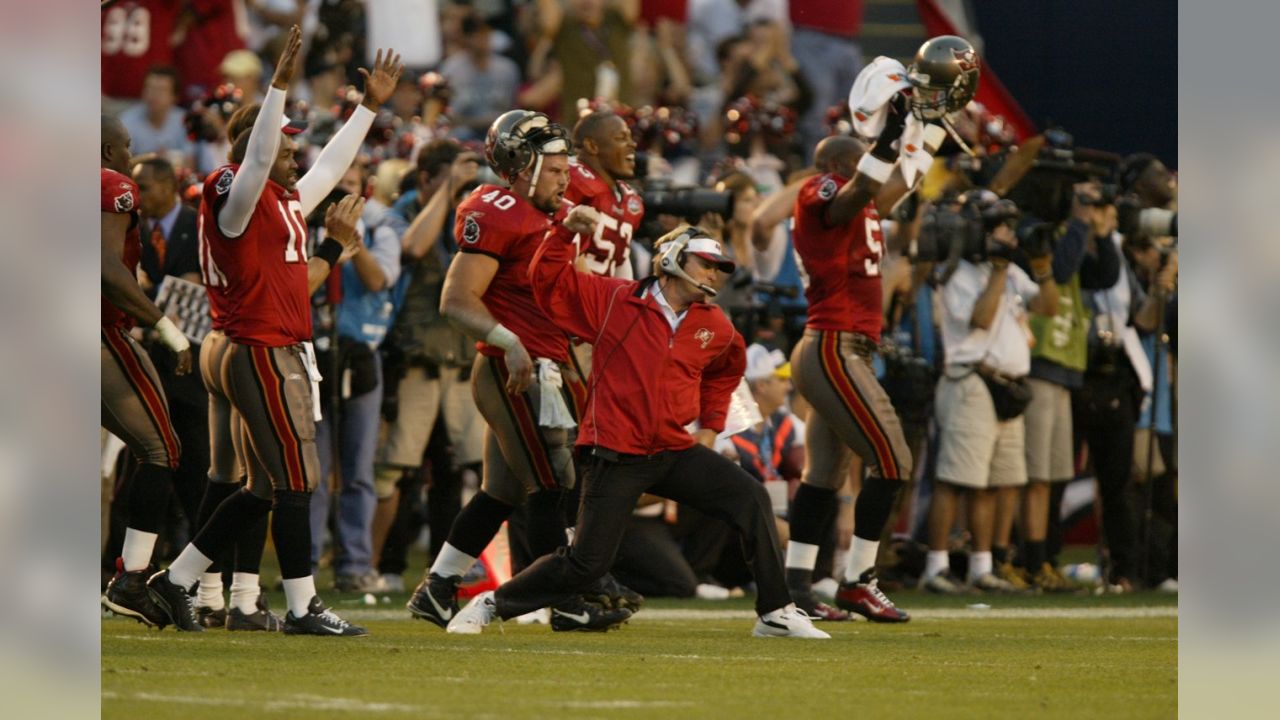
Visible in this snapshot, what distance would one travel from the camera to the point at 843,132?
484 inches

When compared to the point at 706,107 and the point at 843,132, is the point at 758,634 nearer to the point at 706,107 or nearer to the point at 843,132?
the point at 843,132

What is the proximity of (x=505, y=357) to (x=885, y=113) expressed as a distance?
7.39 feet

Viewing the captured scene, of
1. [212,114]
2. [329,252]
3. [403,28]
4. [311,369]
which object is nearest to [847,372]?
[329,252]

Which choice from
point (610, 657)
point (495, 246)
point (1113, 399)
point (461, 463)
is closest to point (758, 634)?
point (610, 657)

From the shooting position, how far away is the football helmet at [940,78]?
9.27 metres

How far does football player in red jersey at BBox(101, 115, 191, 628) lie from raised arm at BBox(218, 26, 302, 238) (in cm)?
55

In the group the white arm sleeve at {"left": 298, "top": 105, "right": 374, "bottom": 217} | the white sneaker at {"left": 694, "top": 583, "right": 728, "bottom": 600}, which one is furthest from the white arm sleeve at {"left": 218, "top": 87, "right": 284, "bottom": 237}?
the white sneaker at {"left": 694, "top": 583, "right": 728, "bottom": 600}

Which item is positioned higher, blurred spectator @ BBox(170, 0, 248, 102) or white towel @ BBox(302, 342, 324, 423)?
blurred spectator @ BBox(170, 0, 248, 102)

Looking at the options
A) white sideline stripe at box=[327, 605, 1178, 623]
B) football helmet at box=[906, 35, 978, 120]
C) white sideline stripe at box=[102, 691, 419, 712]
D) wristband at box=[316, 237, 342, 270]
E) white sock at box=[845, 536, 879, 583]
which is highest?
football helmet at box=[906, 35, 978, 120]

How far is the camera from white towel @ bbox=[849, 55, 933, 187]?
9.30 metres

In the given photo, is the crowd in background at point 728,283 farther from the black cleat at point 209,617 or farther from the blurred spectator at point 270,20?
the black cleat at point 209,617

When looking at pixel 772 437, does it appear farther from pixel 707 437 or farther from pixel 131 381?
pixel 131 381

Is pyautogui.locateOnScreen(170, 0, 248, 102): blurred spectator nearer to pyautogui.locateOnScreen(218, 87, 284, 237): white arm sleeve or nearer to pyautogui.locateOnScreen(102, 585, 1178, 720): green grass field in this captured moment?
pyautogui.locateOnScreen(102, 585, 1178, 720): green grass field
